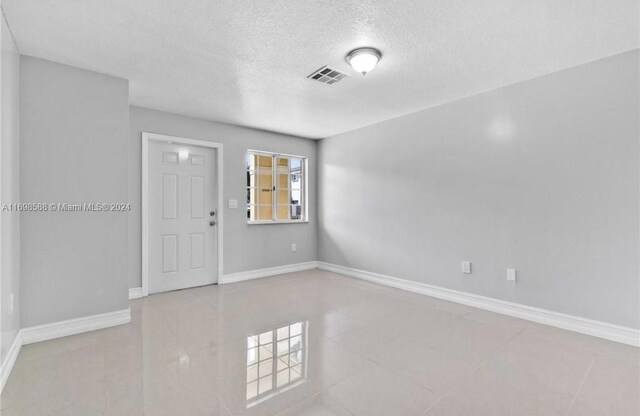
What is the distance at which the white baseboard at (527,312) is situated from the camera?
8.40ft

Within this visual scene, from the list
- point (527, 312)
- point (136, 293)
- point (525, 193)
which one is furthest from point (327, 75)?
point (136, 293)

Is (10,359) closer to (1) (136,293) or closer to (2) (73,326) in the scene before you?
(2) (73,326)

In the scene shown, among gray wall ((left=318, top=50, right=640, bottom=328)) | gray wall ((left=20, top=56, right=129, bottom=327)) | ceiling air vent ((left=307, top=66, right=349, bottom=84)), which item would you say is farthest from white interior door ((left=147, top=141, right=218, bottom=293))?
gray wall ((left=318, top=50, right=640, bottom=328))

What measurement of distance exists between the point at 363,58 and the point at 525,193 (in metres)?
2.13

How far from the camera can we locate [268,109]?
3938mm

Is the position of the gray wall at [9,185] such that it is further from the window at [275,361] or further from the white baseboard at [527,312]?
the white baseboard at [527,312]

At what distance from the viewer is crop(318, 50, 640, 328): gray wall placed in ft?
8.49

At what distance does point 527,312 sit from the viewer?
309 cm

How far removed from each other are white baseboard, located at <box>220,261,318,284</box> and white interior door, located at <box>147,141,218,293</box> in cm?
23

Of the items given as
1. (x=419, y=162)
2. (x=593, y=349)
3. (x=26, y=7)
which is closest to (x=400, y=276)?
(x=419, y=162)

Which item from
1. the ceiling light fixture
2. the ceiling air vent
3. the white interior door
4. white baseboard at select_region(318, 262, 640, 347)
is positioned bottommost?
white baseboard at select_region(318, 262, 640, 347)

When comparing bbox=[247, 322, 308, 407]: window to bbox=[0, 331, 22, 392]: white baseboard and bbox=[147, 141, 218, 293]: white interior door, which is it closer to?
bbox=[0, 331, 22, 392]: white baseboard

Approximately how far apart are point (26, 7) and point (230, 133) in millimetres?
2716

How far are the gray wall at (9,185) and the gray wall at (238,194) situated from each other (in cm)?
136
